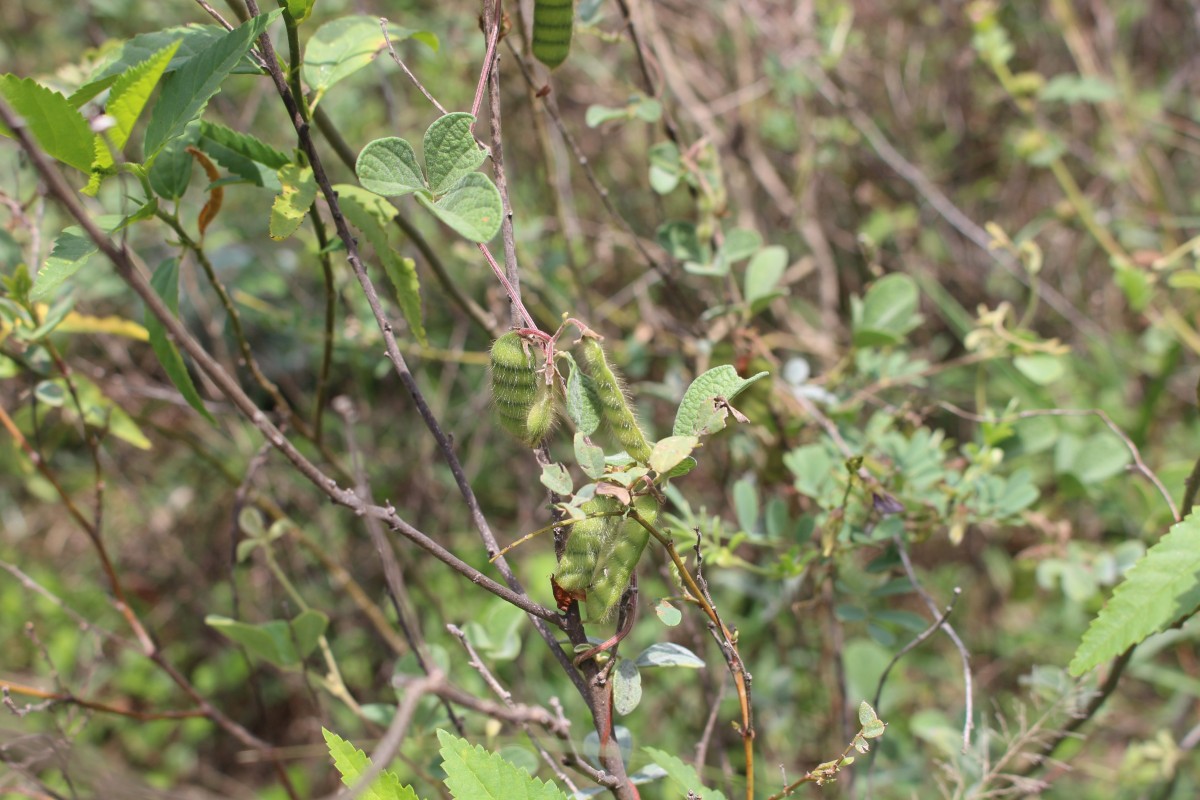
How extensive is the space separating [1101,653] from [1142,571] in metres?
0.12

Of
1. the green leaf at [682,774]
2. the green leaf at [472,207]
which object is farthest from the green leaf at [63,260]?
the green leaf at [682,774]

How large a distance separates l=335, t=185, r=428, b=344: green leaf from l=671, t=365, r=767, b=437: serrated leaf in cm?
45

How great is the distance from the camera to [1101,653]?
1.18m

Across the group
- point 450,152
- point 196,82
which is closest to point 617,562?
point 450,152

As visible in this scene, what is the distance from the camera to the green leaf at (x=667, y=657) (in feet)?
4.02

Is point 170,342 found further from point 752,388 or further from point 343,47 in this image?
point 752,388

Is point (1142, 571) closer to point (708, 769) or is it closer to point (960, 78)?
point (708, 769)

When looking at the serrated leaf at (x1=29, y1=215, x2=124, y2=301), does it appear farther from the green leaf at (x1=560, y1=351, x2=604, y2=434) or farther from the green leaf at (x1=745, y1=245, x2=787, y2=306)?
the green leaf at (x1=745, y1=245, x2=787, y2=306)

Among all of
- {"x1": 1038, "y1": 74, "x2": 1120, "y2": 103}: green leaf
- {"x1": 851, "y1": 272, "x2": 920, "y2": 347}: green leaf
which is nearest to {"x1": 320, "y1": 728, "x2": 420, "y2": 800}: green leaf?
{"x1": 851, "y1": 272, "x2": 920, "y2": 347}: green leaf

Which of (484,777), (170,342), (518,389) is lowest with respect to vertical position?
(484,777)

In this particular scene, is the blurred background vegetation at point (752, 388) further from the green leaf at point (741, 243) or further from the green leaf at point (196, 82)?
the green leaf at point (196, 82)

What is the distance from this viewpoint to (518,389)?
116 cm

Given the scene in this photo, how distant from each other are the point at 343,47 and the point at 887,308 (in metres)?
1.21

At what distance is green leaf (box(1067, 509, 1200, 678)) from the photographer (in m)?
1.18
